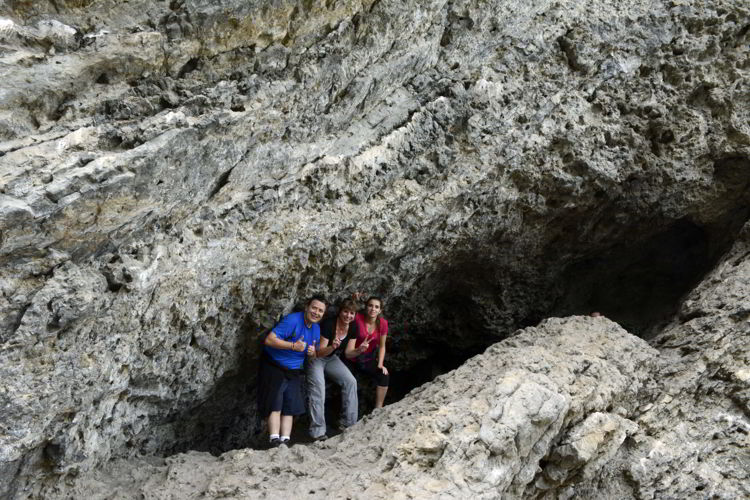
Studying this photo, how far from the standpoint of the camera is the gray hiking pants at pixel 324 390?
18.3ft

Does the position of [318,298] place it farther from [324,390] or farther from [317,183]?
[317,183]

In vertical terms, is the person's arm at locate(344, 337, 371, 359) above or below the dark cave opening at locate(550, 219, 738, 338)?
below

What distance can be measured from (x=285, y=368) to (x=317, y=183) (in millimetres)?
1409

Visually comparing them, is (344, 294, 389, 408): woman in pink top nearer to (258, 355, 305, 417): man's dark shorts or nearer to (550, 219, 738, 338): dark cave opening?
(258, 355, 305, 417): man's dark shorts

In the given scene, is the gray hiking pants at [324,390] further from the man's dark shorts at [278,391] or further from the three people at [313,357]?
the man's dark shorts at [278,391]

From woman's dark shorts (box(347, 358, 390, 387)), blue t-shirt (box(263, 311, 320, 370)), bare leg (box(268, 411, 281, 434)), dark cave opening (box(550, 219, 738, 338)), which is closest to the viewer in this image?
bare leg (box(268, 411, 281, 434))

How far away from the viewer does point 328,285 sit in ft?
19.4

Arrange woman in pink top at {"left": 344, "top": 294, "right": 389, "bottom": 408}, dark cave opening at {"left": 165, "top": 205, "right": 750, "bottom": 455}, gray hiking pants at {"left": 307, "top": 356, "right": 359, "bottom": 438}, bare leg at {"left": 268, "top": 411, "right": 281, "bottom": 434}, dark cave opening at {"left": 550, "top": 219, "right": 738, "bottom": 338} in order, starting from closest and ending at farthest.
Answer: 1. bare leg at {"left": 268, "top": 411, "right": 281, "bottom": 434}
2. gray hiking pants at {"left": 307, "top": 356, "right": 359, "bottom": 438}
3. woman in pink top at {"left": 344, "top": 294, "right": 389, "bottom": 408}
4. dark cave opening at {"left": 165, "top": 205, "right": 750, "bottom": 455}
5. dark cave opening at {"left": 550, "top": 219, "right": 738, "bottom": 338}

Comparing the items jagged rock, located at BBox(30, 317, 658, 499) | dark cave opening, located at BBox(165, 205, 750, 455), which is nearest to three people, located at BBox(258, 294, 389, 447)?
jagged rock, located at BBox(30, 317, 658, 499)

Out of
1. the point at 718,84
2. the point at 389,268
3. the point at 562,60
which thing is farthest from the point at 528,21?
Answer: the point at 389,268

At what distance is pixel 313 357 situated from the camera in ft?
18.7

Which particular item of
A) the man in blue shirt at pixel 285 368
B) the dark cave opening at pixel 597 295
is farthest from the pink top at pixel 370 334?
the dark cave opening at pixel 597 295

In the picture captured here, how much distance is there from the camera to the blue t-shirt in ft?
18.0

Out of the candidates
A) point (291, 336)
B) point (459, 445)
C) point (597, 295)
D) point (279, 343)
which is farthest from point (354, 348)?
point (597, 295)
